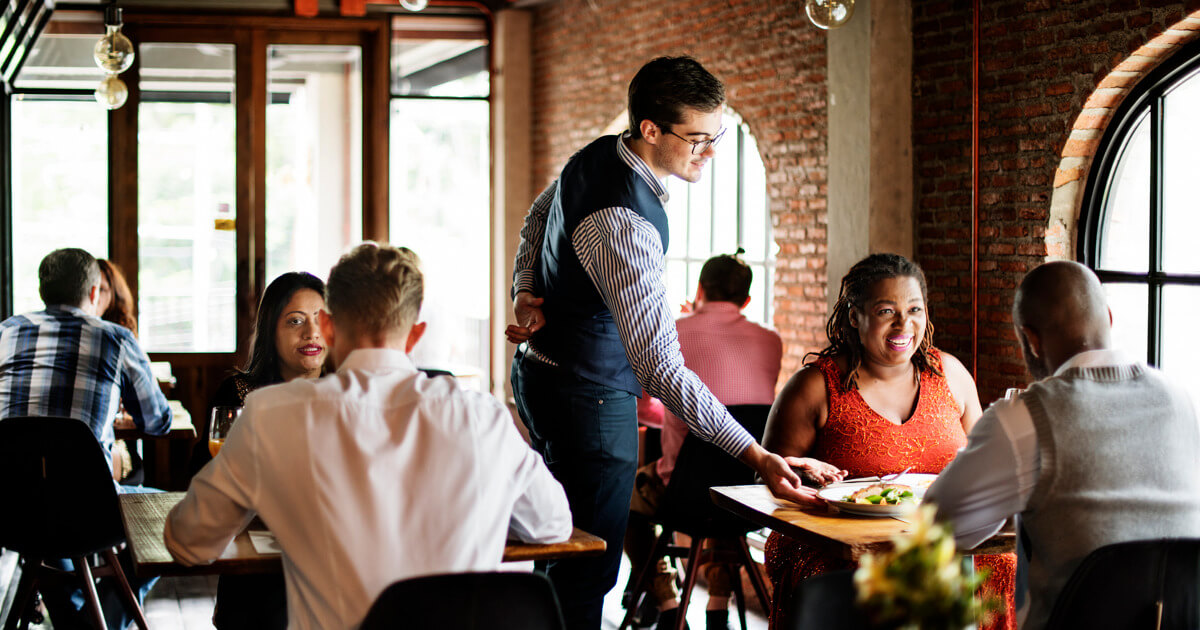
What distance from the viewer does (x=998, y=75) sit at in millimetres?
4828

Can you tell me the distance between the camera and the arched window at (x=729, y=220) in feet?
21.5

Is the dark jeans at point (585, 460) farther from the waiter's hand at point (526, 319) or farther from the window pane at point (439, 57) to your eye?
the window pane at point (439, 57)

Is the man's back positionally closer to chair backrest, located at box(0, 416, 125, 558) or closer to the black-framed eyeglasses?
the black-framed eyeglasses

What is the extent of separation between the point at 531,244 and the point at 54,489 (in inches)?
69.2

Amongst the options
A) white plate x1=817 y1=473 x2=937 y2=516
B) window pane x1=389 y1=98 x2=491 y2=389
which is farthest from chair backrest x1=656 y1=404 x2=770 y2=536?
window pane x1=389 y1=98 x2=491 y2=389

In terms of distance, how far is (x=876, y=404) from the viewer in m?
3.19

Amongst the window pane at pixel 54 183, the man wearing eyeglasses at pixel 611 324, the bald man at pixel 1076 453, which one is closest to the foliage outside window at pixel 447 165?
the window pane at pixel 54 183

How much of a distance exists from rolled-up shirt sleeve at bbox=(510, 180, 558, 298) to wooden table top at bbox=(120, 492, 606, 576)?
3.07 ft

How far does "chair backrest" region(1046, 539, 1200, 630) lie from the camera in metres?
1.91

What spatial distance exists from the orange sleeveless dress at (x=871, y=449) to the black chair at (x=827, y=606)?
1213mm

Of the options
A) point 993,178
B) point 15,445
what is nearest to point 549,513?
point 15,445

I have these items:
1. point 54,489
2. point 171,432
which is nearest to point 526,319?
point 54,489

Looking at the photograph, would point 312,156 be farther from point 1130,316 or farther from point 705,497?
point 1130,316

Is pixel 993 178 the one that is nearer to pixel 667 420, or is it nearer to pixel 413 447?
pixel 667 420
